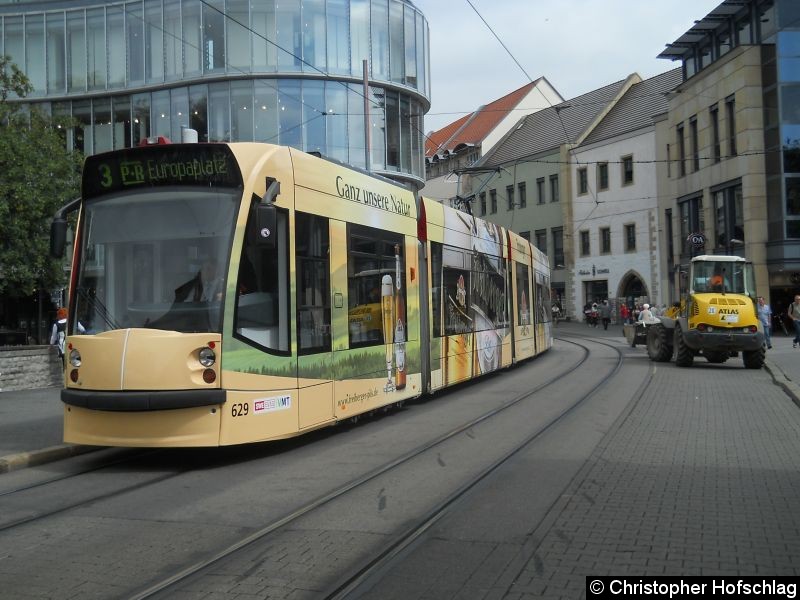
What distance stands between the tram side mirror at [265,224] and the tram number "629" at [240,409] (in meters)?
1.53

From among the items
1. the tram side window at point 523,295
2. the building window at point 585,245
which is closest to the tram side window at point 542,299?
the tram side window at point 523,295

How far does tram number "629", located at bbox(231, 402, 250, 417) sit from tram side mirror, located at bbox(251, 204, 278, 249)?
153 cm

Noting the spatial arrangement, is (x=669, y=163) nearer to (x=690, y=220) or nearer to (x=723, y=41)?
(x=690, y=220)

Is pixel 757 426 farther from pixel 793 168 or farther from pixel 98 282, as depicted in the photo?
pixel 793 168

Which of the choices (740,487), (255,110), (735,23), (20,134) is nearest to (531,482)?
(740,487)

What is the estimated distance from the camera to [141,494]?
758cm

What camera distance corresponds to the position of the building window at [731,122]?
3644 centimetres

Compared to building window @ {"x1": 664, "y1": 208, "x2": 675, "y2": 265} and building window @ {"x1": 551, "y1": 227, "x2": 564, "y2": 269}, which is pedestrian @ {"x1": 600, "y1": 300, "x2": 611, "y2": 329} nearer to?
building window @ {"x1": 664, "y1": 208, "x2": 675, "y2": 265}

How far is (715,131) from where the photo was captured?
1512 inches

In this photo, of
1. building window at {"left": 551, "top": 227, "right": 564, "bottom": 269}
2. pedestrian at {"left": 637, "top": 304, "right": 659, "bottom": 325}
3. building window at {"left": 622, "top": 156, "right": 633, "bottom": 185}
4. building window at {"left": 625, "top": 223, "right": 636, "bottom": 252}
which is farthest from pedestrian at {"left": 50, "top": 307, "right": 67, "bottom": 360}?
building window at {"left": 551, "top": 227, "right": 564, "bottom": 269}

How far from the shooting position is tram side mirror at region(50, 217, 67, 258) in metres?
8.88

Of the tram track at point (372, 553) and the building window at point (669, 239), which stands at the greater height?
the building window at point (669, 239)

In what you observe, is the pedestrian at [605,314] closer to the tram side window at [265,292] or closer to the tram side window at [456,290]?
the tram side window at [456,290]

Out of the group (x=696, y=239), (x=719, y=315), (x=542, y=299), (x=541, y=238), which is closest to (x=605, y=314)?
(x=696, y=239)
